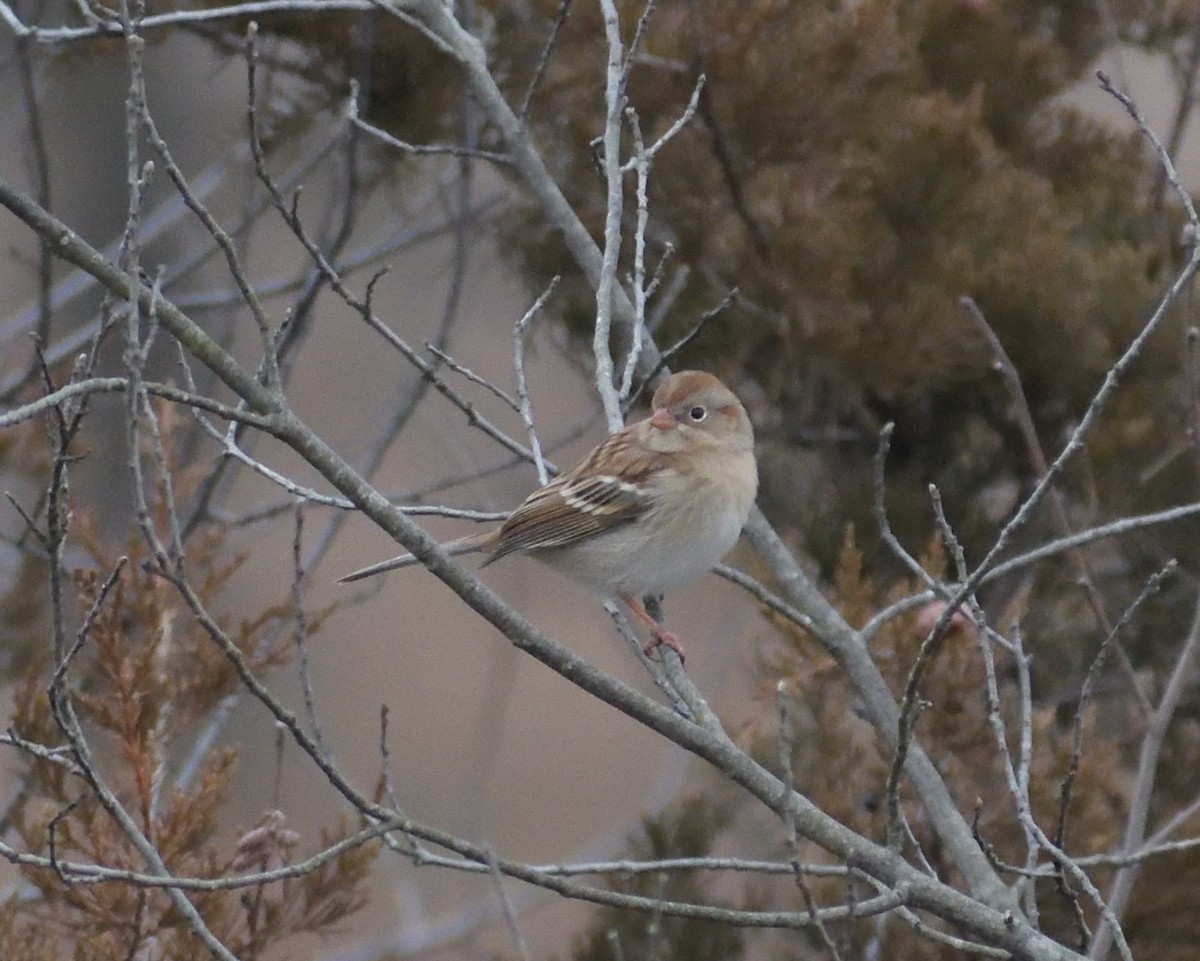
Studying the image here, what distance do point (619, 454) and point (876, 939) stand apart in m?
1.22

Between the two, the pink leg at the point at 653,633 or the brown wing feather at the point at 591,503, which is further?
the brown wing feather at the point at 591,503

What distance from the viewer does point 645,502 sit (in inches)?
148

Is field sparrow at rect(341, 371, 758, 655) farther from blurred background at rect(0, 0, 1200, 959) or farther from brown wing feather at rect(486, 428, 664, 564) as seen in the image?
blurred background at rect(0, 0, 1200, 959)

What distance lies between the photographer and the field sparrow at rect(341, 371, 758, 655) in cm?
364

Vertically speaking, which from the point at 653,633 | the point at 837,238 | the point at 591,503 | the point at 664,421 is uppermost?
the point at 837,238

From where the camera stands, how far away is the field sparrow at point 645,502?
11.9 feet

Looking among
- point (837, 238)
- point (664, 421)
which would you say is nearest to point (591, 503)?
point (664, 421)

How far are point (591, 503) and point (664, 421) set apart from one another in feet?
0.80

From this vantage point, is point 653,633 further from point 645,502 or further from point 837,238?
point 837,238

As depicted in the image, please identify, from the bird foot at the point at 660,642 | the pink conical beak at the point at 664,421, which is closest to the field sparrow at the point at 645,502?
the pink conical beak at the point at 664,421

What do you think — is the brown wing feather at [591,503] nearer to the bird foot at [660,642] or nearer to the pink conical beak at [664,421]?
the pink conical beak at [664,421]

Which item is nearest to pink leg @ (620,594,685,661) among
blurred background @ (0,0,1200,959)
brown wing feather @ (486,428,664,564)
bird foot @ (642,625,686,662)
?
bird foot @ (642,625,686,662)

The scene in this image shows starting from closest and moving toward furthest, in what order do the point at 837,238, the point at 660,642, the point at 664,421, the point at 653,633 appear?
the point at 660,642 < the point at 653,633 < the point at 664,421 < the point at 837,238

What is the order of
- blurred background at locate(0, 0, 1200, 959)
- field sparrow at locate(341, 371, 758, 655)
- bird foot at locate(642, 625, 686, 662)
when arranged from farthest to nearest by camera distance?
1. blurred background at locate(0, 0, 1200, 959)
2. field sparrow at locate(341, 371, 758, 655)
3. bird foot at locate(642, 625, 686, 662)
